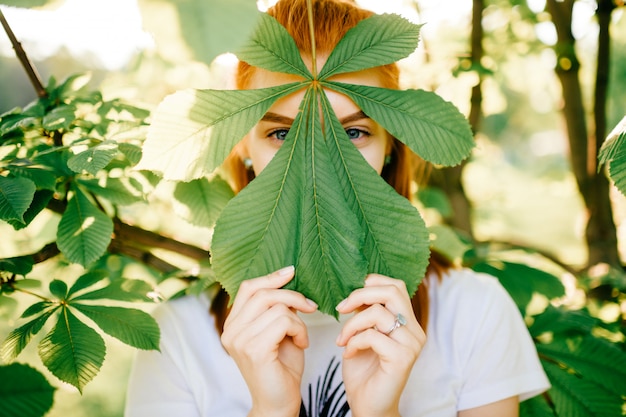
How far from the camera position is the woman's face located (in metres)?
0.83

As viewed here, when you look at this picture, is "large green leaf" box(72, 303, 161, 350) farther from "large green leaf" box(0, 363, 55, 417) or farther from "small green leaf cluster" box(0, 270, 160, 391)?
"large green leaf" box(0, 363, 55, 417)

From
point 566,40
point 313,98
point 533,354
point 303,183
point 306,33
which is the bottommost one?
point 533,354

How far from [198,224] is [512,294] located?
3.22 feet

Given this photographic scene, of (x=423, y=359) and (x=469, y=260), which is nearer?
(x=423, y=359)

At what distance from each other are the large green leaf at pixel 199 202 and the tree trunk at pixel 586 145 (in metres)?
1.52

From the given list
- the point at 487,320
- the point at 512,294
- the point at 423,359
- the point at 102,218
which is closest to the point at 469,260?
the point at 512,294

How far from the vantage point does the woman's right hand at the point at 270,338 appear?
70 cm

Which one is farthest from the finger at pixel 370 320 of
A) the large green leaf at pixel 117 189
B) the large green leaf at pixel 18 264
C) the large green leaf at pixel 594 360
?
the large green leaf at pixel 594 360

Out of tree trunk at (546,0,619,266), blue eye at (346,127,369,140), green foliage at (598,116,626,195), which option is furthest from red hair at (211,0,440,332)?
tree trunk at (546,0,619,266)

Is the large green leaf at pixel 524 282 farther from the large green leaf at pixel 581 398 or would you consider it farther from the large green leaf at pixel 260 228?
the large green leaf at pixel 260 228

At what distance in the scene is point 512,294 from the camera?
54.6 inches

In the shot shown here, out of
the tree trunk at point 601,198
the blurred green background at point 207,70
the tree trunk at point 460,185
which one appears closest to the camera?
the blurred green background at point 207,70

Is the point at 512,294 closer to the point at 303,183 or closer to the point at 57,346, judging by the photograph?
the point at 303,183

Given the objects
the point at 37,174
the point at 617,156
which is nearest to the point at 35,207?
the point at 37,174
